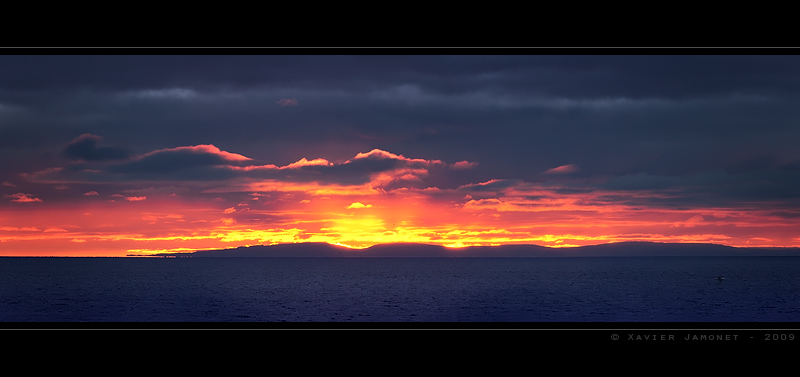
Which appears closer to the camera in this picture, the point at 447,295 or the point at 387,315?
the point at 387,315

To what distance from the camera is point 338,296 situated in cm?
7638

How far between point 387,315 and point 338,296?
2546 cm

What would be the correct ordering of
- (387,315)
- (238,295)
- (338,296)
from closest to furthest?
(387,315)
(338,296)
(238,295)
